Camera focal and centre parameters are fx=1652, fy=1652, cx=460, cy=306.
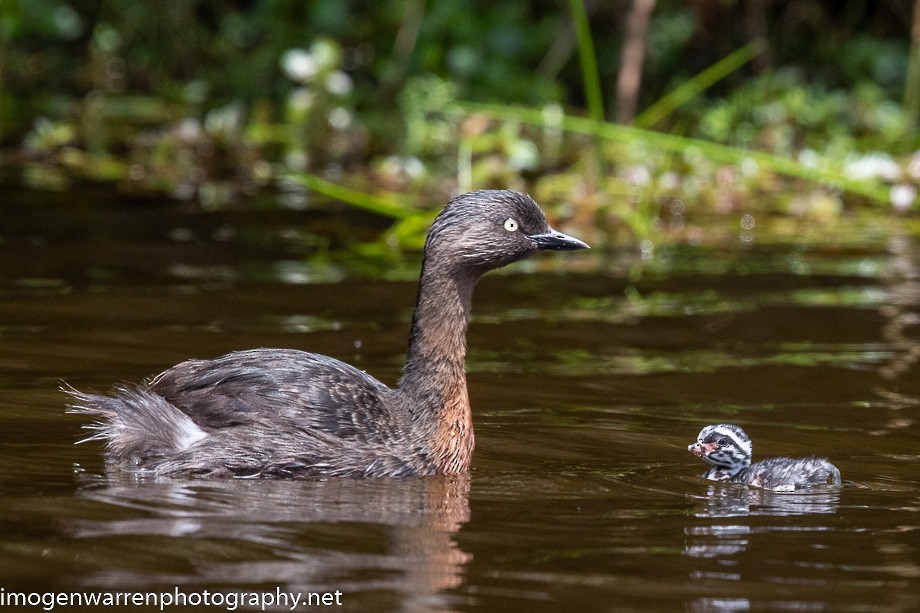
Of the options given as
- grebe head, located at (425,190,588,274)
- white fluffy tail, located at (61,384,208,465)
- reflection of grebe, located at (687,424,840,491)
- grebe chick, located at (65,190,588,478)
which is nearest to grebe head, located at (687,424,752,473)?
reflection of grebe, located at (687,424,840,491)

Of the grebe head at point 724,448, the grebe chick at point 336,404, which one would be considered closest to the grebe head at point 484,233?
the grebe chick at point 336,404

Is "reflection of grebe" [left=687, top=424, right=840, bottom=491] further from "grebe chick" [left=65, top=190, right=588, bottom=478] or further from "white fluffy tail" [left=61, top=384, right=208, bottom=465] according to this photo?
"white fluffy tail" [left=61, top=384, right=208, bottom=465]

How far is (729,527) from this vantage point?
524 centimetres

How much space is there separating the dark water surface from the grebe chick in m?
0.13

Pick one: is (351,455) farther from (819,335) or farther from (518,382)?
(819,335)

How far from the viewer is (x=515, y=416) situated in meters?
6.93

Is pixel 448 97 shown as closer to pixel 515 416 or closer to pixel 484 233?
pixel 515 416

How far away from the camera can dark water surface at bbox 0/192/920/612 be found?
15.0 feet

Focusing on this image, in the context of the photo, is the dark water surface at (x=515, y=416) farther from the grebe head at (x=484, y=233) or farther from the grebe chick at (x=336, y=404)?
the grebe head at (x=484, y=233)

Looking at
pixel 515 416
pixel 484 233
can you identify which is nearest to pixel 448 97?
pixel 515 416

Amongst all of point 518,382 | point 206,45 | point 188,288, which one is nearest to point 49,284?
point 188,288

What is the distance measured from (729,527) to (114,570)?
1948mm

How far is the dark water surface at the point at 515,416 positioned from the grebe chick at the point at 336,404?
0.43 ft

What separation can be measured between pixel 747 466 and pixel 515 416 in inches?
49.2
